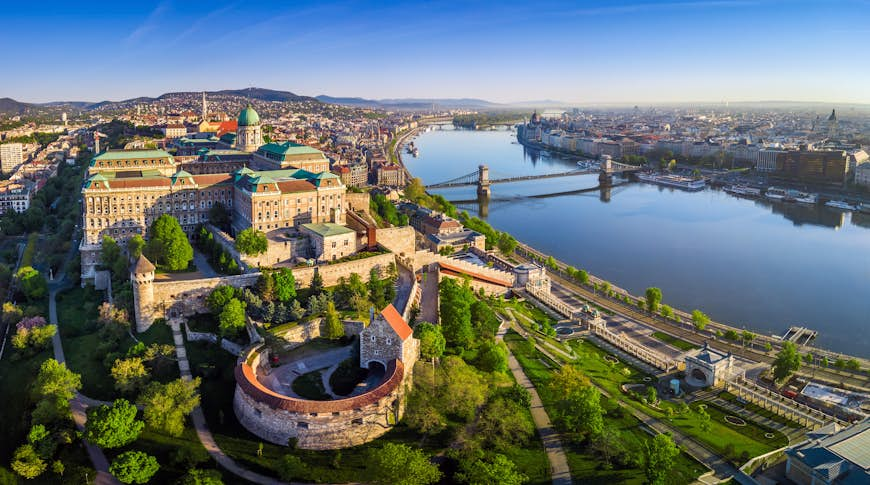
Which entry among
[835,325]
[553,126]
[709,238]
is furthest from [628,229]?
[553,126]

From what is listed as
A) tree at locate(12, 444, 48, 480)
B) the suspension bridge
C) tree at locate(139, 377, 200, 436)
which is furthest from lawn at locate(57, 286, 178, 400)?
the suspension bridge

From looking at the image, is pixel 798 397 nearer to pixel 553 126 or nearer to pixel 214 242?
pixel 214 242

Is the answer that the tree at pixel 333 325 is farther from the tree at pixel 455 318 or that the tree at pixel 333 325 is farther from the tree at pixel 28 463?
the tree at pixel 28 463

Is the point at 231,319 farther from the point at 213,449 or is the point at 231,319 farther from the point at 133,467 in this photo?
the point at 133,467

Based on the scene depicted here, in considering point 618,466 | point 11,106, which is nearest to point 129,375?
point 618,466

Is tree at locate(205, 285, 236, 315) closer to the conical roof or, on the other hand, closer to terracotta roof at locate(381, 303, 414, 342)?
the conical roof

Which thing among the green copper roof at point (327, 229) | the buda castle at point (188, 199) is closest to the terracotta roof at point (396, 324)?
the green copper roof at point (327, 229)
